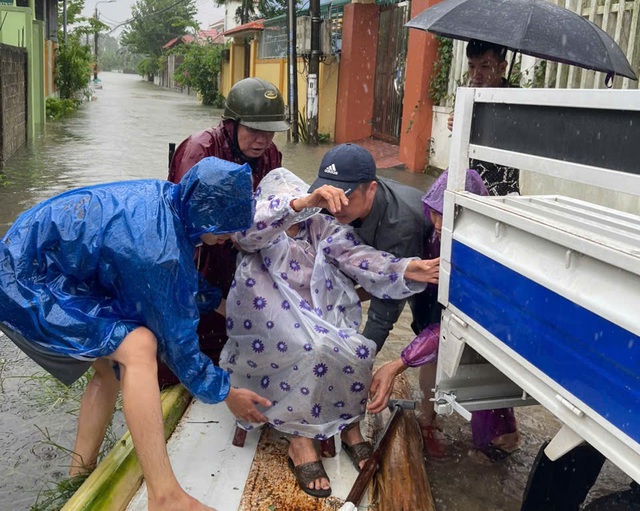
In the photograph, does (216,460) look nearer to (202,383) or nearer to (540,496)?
(202,383)

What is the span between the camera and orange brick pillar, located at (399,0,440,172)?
9.29 meters

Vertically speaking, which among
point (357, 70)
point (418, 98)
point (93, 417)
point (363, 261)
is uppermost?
point (357, 70)

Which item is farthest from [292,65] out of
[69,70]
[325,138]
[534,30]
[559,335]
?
[559,335]

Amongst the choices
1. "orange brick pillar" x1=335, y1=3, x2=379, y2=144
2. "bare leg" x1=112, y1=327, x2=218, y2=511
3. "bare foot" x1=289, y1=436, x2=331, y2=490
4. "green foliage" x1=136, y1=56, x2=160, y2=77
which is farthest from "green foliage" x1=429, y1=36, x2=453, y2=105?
"green foliage" x1=136, y1=56, x2=160, y2=77

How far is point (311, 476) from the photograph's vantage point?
2.56m

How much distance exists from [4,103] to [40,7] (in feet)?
46.4

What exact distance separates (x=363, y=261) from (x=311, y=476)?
2.82ft

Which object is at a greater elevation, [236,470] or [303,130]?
[303,130]

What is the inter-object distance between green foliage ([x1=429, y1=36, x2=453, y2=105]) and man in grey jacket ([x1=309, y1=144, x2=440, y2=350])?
6.61m

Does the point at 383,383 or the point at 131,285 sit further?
the point at 383,383

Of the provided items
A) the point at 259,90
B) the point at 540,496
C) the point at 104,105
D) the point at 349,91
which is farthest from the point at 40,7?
the point at 540,496

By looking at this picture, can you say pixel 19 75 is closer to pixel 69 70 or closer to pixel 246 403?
pixel 246 403

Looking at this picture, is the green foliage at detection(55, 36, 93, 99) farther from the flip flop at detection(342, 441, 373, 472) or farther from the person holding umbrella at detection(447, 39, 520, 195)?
the flip flop at detection(342, 441, 373, 472)

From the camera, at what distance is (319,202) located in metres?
2.50
